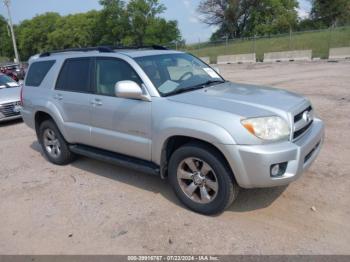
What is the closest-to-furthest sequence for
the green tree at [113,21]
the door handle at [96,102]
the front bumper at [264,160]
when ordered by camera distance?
the front bumper at [264,160]
the door handle at [96,102]
the green tree at [113,21]

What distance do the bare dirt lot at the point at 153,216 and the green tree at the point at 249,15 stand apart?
5536 centimetres

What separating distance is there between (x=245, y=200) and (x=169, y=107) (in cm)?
146

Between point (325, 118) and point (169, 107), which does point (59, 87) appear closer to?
point (169, 107)

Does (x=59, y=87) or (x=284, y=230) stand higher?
(x=59, y=87)

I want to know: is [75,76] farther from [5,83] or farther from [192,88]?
[5,83]

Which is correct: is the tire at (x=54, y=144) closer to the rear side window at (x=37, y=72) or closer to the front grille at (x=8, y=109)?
the rear side window at (x=37, y=72)

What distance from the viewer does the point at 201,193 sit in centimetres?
384

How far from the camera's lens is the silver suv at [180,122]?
3.39 meters

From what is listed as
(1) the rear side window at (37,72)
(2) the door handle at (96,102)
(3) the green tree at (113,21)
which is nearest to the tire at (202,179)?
(2) the door handle at (96,102)

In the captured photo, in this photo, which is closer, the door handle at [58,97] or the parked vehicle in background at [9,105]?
the door handle at [58,97]

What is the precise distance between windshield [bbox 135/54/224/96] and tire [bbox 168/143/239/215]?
83 centimetres

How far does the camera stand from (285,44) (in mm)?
30594

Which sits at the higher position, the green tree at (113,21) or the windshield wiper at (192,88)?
the green tree at (113,21)

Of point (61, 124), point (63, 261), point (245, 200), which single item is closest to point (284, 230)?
point (245, 200)
